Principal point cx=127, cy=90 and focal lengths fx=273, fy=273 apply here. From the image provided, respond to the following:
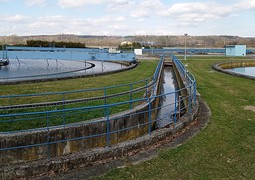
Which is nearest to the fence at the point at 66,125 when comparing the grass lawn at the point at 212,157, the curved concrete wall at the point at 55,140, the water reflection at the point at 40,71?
the curved concrete wall at the point at 55,140

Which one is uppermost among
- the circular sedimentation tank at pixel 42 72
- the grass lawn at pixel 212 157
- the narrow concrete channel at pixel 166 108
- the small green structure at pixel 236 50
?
the small green structure at pixel 236 50

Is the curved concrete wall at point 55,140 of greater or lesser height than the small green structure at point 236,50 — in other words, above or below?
below

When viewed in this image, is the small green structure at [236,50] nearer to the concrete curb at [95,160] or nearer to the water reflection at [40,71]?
the water reflection at [40,71]

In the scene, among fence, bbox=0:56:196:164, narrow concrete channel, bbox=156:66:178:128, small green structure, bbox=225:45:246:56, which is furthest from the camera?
small green structure, bbox=225:45:246:56

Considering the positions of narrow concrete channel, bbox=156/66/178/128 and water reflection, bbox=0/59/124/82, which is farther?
water reflection, bbox=0/59/124/82

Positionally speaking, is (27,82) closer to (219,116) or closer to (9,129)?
(9,129)

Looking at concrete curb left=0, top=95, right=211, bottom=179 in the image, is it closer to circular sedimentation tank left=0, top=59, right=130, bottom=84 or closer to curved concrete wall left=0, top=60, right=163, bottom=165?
curved concrete wall left=0, top=60, right=163, bottom=165

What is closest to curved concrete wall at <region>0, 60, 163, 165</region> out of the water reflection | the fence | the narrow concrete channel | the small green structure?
the fence

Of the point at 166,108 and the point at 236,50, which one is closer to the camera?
the point at 166,108

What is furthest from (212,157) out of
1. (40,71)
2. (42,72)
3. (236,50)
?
(236,50)

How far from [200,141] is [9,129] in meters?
5.42

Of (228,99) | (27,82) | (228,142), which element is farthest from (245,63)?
(228,142)

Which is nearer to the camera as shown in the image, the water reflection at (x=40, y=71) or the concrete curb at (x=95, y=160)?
the concrete curb at (x=95, y=160)

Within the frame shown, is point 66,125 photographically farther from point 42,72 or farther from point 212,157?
point 42,72
